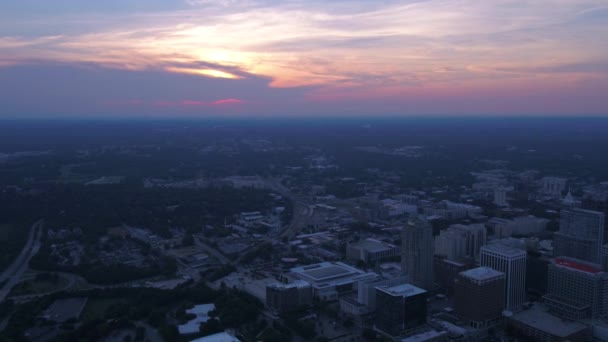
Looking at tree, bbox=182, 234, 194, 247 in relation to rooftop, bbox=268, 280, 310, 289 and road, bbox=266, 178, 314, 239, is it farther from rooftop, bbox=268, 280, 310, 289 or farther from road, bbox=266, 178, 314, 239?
rooftop, bbox=268, 280, 310, 289

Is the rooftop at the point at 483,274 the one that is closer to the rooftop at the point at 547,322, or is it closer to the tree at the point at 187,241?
the rooftop at the point at 547,322

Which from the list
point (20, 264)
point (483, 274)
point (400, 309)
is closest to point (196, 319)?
point (400, 309)

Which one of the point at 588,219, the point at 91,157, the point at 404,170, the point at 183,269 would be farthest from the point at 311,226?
the point at 91,157

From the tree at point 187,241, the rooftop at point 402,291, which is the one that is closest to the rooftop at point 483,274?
the rooftop at point 402,291

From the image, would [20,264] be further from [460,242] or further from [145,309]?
[460,242]

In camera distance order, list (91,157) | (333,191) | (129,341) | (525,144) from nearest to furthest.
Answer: (129,341), (333,191), (91,157), (525,144)

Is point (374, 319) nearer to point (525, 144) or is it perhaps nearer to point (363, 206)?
point (363, 206)

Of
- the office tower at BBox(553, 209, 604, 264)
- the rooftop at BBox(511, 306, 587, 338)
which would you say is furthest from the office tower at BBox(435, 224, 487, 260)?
the rooftop at BBox(511, 306, 587, 338)
